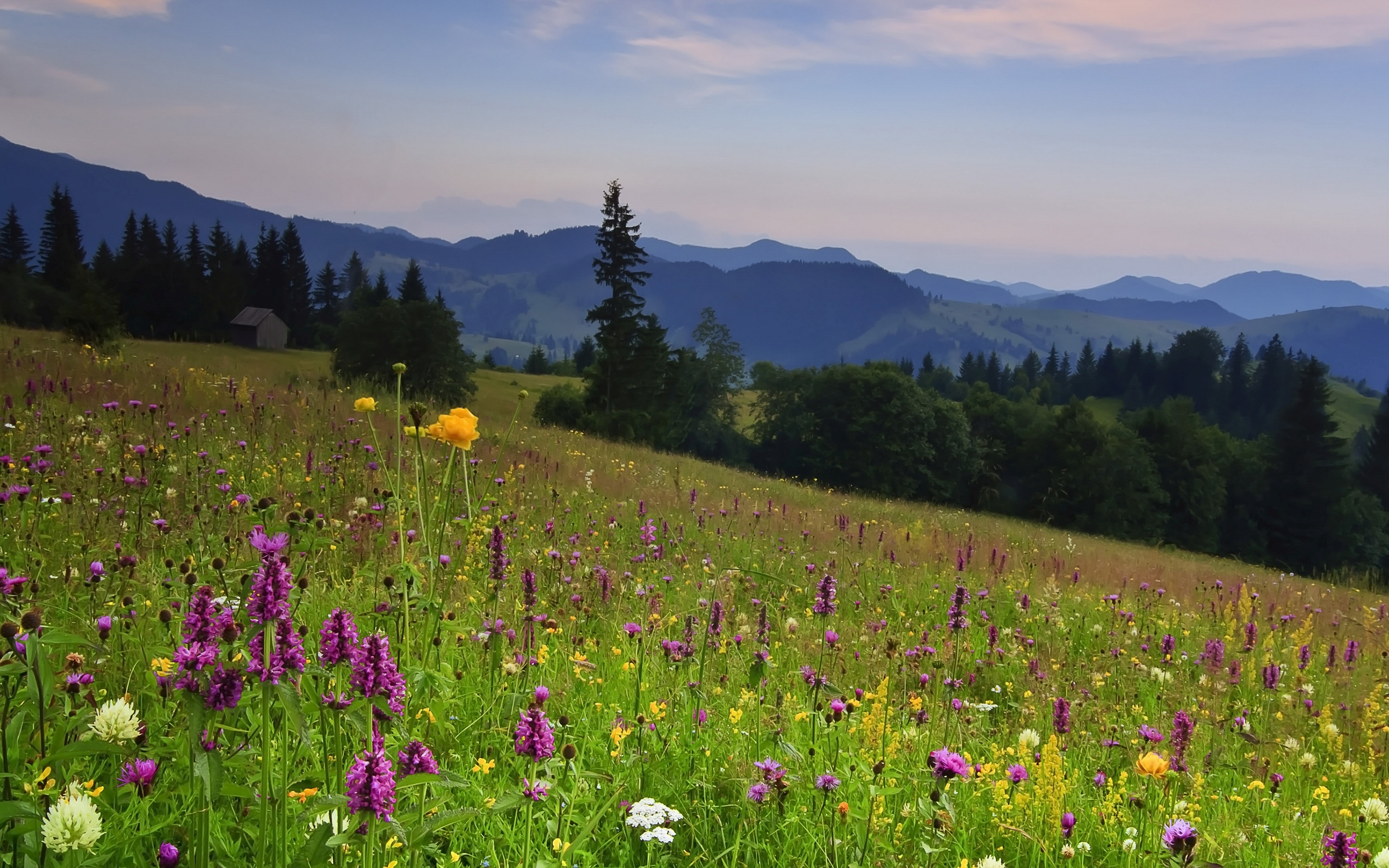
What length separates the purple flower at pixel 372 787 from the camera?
142 cm

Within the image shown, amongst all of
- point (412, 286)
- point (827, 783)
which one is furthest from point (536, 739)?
point (412, 286)

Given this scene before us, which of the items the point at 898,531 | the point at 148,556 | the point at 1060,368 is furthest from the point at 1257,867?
the point at 1060,368

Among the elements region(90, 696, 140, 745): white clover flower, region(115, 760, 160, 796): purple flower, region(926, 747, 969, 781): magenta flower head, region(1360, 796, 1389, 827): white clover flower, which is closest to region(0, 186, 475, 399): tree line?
region(115, 760, 160, 796): purple flower

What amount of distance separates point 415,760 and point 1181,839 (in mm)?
1654

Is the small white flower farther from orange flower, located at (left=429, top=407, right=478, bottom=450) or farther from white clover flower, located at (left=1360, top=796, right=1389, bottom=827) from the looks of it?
white clover flower, located at (left=1360, top=796, right=1389, bottom=827)

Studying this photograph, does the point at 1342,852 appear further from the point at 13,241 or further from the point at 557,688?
the point at 13,241

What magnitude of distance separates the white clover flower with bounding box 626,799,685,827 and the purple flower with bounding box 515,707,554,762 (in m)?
0.71

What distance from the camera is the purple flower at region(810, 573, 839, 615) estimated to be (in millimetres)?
2971

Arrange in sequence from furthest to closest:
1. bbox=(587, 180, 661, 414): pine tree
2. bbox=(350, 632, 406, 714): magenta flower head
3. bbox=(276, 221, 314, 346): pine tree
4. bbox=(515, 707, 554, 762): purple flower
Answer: bbox=(276, 221, 314, 346): pine tree, bbox=(587, 180, 661, 414): pine tree, bbox=(515, 707, 554, 762): purple flower, bbox=(350, 632, 406, 714): magenta flower head

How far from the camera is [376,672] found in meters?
1.54

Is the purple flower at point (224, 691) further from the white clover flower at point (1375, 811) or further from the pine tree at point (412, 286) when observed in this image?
the pine tree at point (412, 286)

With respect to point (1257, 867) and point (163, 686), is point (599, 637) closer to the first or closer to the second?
point (163, 686)

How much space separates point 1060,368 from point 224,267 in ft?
415

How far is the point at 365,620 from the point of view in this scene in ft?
12.7
